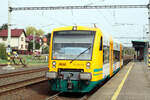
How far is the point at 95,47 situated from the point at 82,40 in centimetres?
58

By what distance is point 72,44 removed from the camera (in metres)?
9.04

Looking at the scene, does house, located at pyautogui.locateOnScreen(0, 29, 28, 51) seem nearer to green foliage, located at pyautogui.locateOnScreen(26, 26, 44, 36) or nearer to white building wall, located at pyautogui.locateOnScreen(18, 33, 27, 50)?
white building wall, located at pyautogui.locateOnScreen(18, 33, 27, 50)

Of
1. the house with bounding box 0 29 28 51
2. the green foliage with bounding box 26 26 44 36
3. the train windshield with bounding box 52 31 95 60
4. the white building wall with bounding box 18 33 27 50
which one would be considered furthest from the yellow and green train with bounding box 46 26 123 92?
the green foliage with bounding box 26 26 44 36

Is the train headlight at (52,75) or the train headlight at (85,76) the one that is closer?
the train headlight at (85,76)

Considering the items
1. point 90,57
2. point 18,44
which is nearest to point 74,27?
point 90,57

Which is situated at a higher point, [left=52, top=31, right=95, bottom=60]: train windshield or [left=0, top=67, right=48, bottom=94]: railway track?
[left=52, top=31, right=95, bottom=60]: train windshield

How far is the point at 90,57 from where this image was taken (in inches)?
340

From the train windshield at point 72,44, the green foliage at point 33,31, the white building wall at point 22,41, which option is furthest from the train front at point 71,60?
the green foliage at point 33,31

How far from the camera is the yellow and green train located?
843 cm

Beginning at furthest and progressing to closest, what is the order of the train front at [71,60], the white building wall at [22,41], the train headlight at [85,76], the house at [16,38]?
the white building wall at [22,41], the house at [16,38], the train front at [71,60], the train headlight at [85,76]

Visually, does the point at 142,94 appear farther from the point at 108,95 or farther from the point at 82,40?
the point at 82,40

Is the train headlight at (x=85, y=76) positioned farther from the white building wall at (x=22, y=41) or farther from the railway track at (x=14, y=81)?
the white building wall at (x=22, y=41)

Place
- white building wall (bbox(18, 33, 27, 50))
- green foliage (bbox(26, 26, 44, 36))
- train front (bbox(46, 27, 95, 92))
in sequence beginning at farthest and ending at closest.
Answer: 1. green foliage (bbox(26, 26, 44, 36))
2. white building wall (bbox(18, 33, 27, 50))
3. train front (bbox(46, 27, 95, 92))

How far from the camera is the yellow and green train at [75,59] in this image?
8.43 metres
